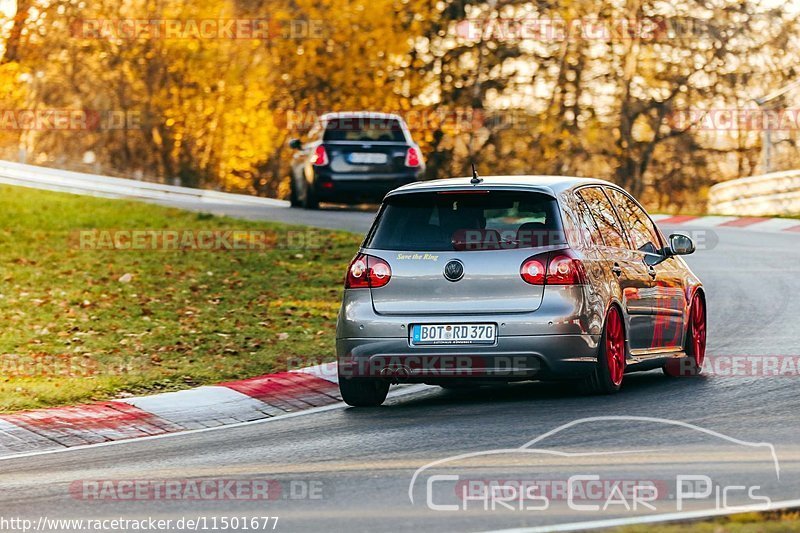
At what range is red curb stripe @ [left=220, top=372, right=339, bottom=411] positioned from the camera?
11664 mm

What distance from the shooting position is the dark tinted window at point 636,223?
1190 cm

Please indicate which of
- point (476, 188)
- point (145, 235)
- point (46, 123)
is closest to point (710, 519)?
point (476, 188)

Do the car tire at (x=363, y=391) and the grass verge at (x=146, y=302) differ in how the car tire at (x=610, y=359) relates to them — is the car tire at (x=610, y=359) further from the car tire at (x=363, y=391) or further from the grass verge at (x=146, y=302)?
the grass verge at (x=146, y=302)

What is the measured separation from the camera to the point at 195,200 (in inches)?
1163

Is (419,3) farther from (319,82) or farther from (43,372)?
(43,372)

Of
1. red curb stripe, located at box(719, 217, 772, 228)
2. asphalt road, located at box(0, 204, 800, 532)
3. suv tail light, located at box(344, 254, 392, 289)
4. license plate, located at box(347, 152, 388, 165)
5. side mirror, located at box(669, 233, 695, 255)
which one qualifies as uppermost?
license plate, located at box(347, 152, 388, 165)

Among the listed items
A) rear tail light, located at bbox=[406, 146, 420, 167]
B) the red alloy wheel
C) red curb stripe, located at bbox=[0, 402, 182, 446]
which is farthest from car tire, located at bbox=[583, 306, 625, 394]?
rear tail light, located at bbox=[406, 146, 420, 167]

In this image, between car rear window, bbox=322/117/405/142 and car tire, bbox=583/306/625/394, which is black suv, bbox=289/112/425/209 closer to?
car rear window, bbox=322/117/405/142

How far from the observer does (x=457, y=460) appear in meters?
8.40

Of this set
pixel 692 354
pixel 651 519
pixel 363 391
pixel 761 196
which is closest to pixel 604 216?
pixel 692 354

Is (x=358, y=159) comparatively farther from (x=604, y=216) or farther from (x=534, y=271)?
(x=534, y=271)

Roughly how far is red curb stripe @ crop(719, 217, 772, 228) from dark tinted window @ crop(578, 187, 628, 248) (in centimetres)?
1370

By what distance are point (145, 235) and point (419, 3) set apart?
18164 millimetres

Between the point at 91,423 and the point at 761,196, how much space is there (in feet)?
64.4
